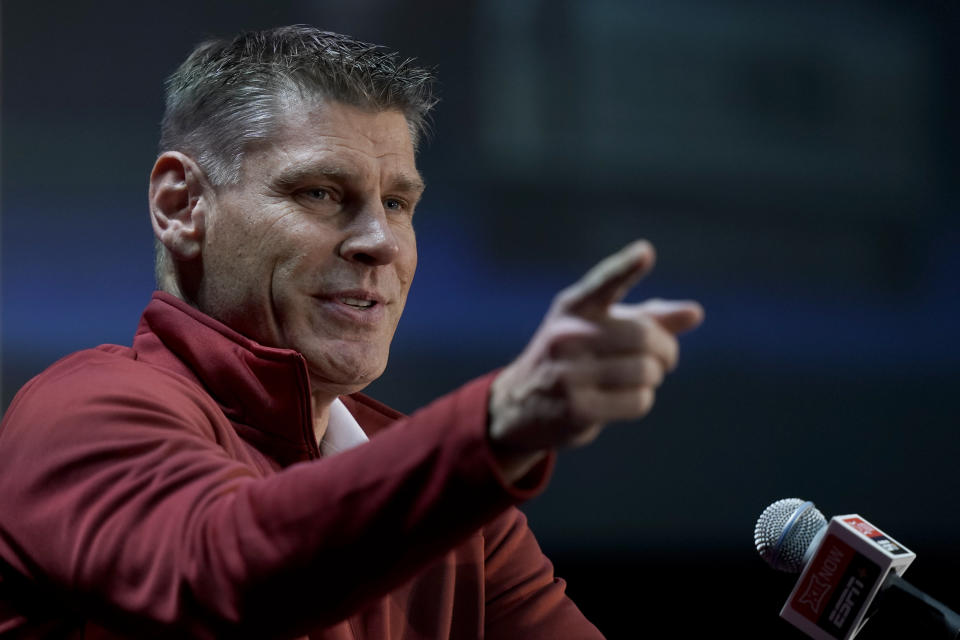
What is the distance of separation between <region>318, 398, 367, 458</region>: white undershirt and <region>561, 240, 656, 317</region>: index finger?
95 cm

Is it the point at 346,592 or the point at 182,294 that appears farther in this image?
the point at 182,294

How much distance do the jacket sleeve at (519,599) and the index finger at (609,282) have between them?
103 cm

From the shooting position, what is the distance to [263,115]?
60.4 inches

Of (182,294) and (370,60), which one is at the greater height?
(370,60)

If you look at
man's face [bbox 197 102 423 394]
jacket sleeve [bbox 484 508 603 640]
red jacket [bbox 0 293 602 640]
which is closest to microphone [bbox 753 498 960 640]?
red jacket [bbox 0 293 602 640]

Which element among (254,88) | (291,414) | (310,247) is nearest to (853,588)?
Answer: (291,414)

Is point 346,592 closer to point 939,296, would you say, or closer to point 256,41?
point 256,41

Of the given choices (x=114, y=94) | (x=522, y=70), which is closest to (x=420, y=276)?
(x=522, y=70)

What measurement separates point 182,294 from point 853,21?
2410 millimetres

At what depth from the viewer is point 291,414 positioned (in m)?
1.41

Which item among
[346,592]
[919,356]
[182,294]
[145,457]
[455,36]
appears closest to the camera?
[346,592]

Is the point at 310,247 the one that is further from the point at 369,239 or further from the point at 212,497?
the point at 212,497

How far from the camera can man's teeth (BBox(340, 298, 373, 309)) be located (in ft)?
5.06

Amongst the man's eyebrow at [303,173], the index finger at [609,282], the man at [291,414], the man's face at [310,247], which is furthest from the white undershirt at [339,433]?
the index finger at [609,282]
